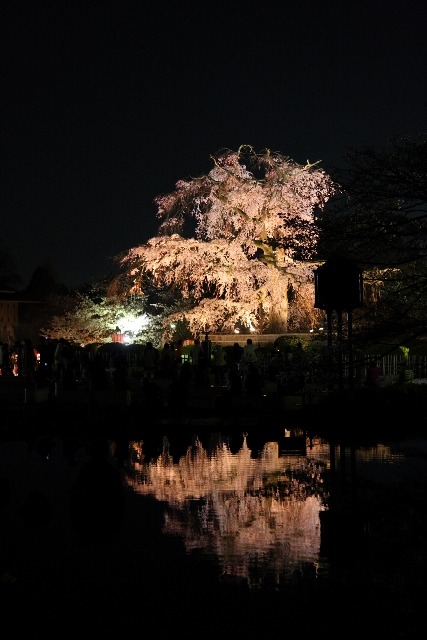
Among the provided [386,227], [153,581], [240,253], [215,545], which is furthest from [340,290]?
[240,253]

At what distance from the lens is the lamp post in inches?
585

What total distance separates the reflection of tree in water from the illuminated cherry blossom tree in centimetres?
2476

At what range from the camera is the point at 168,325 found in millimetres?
43938

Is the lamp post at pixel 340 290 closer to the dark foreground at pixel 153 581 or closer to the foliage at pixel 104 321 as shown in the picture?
the dark foreground at pixel 153 581

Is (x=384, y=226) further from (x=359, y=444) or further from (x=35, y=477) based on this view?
(x=35, y=477)

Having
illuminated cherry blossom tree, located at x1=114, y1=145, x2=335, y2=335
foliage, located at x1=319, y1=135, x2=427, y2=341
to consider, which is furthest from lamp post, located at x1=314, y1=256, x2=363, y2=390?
illuminated cherry blossom tree, located at x1=114, y1=145, x2=335, y2=335

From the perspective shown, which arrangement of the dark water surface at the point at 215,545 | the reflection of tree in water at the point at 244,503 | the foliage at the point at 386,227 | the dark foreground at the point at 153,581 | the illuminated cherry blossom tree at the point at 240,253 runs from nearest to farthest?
the dark foreground at the point at 153,581
the dark water surface at the point at 215,545
the reflection of tree in water at the point at 244,503
the foliage at the point at 386,227
the illuminated cherry blossom tree at the point at 240,253

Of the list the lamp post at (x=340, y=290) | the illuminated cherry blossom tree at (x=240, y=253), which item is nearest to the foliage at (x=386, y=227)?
the lamp post at (x=340, y=290)

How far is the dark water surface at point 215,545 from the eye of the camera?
6883mm

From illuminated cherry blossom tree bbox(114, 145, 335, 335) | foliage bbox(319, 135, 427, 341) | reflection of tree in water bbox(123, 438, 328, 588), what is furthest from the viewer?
illuminated cherry blossom tree bbox(114, 145, 335, 335)

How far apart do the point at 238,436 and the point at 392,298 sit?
5.90m

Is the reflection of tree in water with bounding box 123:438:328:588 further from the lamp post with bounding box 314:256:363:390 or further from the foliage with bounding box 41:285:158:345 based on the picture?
the foliage with bounding box 41:285:158:345

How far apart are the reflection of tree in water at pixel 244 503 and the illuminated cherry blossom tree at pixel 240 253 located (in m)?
24.8

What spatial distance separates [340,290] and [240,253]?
2487 centimetres
